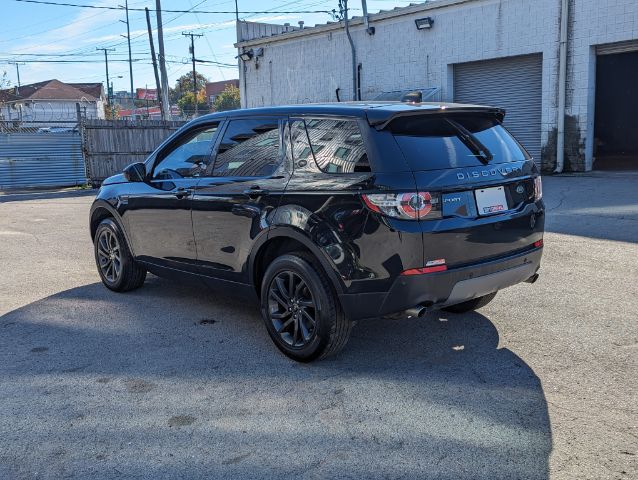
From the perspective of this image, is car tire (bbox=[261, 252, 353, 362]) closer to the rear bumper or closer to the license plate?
the rear bumper

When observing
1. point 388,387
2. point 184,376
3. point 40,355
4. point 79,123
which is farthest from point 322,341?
point 79,123

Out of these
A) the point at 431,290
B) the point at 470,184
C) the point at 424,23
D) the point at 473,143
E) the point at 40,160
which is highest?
the point at 424,23

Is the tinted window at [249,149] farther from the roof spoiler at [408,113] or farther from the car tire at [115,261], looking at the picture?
the car tire at [115,261]

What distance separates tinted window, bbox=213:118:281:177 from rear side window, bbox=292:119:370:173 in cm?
22

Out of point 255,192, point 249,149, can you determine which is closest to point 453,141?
point 255,192

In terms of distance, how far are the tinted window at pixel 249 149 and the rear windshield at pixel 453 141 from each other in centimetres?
102

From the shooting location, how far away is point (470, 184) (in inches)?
160

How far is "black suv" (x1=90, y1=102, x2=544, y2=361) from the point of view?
12.8 ft

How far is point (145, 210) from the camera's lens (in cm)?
582

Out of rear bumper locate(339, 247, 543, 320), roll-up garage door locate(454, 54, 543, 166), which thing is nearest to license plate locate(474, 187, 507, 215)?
rear bumper locate(339, 247, 543, 320)

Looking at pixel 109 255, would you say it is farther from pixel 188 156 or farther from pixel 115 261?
pixel 188 156

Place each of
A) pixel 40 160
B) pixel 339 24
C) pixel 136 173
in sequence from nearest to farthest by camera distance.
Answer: pixel 136 173 < pixel 40 160 < pixel 339 24

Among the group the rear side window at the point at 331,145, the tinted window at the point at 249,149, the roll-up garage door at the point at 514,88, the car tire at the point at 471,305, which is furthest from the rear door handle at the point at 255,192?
the roll-up garage door at the point at 514,88

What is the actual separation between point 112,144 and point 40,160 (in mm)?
2262
